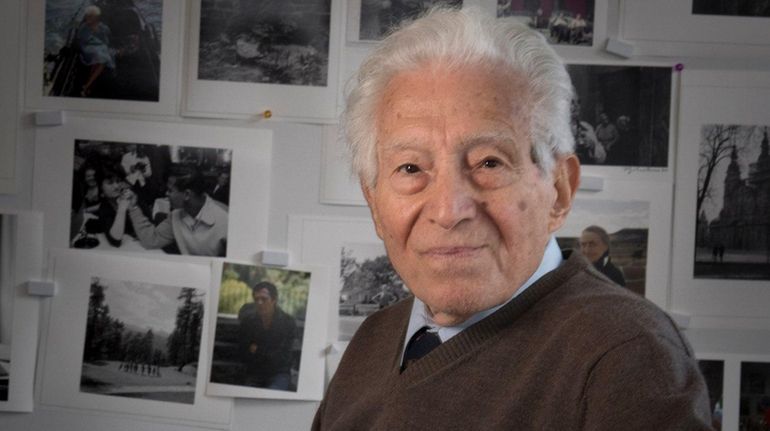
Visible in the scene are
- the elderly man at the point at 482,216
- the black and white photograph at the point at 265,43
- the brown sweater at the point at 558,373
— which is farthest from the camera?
the black and white photograph at the point at 265,43

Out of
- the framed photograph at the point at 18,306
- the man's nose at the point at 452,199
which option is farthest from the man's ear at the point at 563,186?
the framed photograph at the point at 18,306

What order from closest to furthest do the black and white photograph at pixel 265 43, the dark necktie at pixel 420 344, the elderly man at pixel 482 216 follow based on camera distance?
the elderly man at pixel 482 216 < the dark necktie at pixel 420 344 < the black and white photograph at pixel 265 43

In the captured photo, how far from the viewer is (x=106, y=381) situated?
1625mm

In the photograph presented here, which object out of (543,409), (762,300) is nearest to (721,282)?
(762,300)

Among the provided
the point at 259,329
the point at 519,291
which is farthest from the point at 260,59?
the point at 519,291

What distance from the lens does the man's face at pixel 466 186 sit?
0.92 m

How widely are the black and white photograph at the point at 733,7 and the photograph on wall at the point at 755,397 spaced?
1.94 feet

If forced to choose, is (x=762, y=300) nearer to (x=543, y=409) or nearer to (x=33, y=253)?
(x=543, y=409)

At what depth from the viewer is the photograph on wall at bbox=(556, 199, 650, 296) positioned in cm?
163

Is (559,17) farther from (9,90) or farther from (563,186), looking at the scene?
(9,90)

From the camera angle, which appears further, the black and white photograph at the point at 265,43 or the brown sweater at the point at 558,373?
the black and white photograph at the point at 265,43

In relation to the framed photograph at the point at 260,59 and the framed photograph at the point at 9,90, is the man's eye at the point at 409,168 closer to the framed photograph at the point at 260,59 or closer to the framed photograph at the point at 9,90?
the framed photograph at the point at 260,59

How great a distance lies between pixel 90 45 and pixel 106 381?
56 centimetres

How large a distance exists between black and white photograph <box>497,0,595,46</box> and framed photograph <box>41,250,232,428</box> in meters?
0.67
